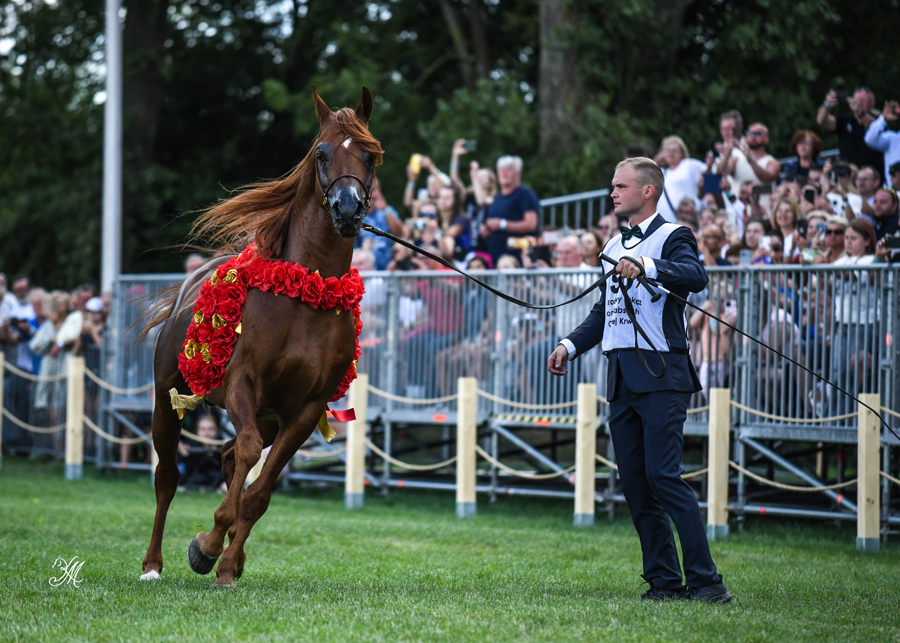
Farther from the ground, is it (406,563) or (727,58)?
(727,58)

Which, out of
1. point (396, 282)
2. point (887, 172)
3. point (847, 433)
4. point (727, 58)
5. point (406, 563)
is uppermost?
point (727, 58)

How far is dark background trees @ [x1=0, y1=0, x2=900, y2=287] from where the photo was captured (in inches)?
708

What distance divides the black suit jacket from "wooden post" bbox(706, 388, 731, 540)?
11.9 ft

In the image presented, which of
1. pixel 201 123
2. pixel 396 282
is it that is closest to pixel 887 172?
pixel 396 282

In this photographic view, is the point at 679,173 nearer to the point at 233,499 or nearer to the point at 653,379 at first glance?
the point at 653,379

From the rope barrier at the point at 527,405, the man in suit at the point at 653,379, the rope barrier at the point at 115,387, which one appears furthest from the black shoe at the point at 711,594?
the rope barrier at the point at 115,387

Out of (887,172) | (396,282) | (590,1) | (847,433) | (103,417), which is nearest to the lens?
(847,433)

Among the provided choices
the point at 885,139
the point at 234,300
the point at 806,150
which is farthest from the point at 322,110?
the point at 806,150

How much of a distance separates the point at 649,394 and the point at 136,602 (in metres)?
2.94

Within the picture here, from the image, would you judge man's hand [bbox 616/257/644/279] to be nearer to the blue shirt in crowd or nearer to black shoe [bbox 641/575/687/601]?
black shoe [bbox 641/575/687/601]

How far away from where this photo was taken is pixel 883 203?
35.2 ft

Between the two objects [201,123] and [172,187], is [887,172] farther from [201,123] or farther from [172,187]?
[201,123]

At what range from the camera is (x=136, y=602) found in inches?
219

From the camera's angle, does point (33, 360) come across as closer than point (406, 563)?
No
